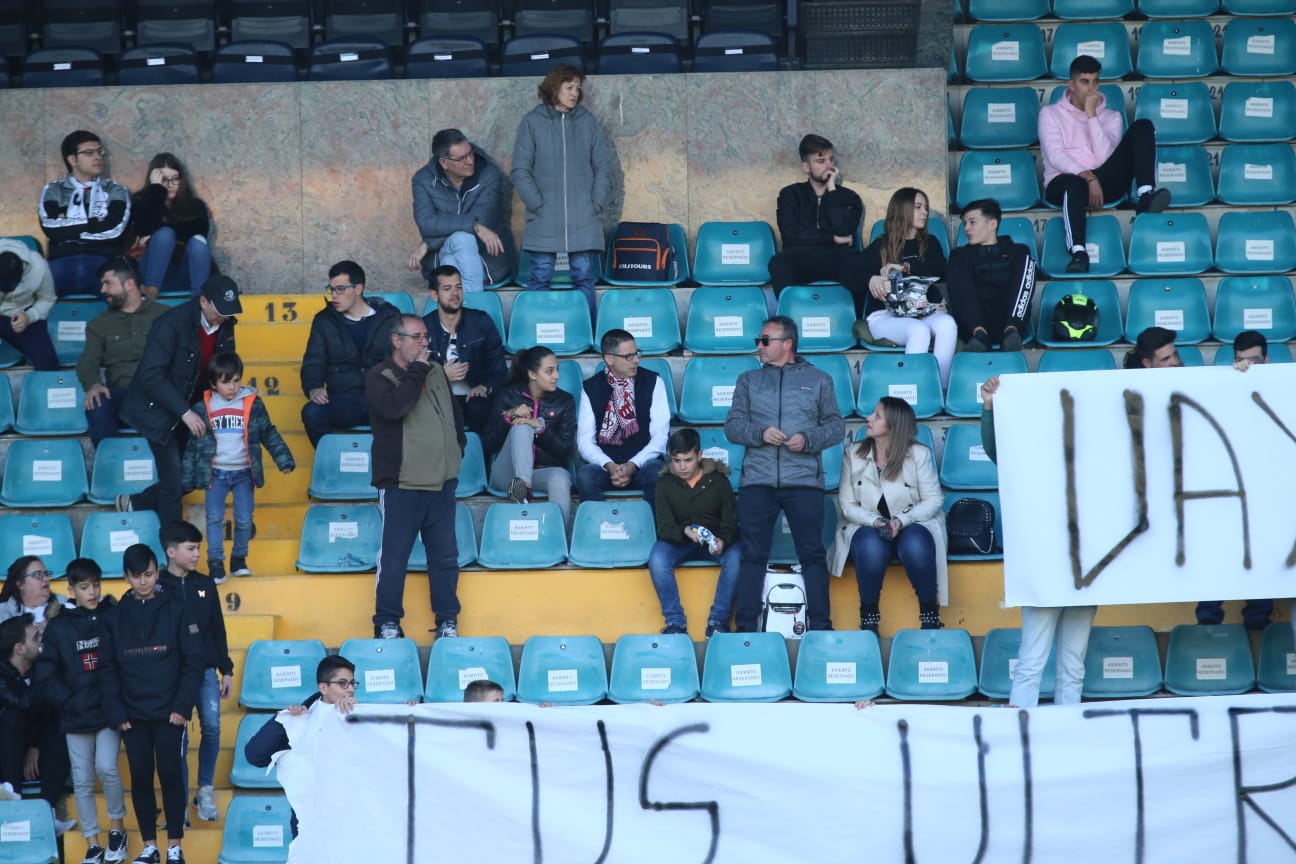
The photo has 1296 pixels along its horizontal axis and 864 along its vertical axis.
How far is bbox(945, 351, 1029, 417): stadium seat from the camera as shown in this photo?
11.1 meters

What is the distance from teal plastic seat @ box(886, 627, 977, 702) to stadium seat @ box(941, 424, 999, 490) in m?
1.37

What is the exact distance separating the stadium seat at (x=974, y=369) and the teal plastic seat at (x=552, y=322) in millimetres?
2321

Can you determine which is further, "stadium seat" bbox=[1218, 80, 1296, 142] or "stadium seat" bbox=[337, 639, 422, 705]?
"stadium seat" bbox=[1218, 80, 1296, 142]

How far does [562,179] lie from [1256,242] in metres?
4.75

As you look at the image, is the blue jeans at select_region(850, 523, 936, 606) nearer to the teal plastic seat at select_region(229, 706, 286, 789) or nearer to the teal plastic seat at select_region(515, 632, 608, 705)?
the teal plastic seat at select_region(515, 632, 608, 705)

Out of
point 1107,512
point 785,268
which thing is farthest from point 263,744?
point 785,268

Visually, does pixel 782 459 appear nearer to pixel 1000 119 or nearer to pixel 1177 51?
pixel 1000 119

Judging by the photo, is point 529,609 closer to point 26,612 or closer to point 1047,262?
point 26,612

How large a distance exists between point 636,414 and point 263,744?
3428 millimetres

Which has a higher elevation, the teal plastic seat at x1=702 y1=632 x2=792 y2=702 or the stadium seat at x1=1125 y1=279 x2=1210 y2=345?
the stadium seat at x1=1125 y1=279 x2=1210 y2=345

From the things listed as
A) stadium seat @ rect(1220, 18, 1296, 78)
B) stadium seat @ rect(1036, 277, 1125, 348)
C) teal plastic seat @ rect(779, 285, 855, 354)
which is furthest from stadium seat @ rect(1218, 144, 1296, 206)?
teal plastic seat @ rect(779, 285, 855, 354)

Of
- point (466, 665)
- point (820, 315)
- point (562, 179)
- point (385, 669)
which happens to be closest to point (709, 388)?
point (820, 315)

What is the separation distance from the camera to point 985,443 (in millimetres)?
8602

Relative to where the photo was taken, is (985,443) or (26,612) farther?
(26,612)
